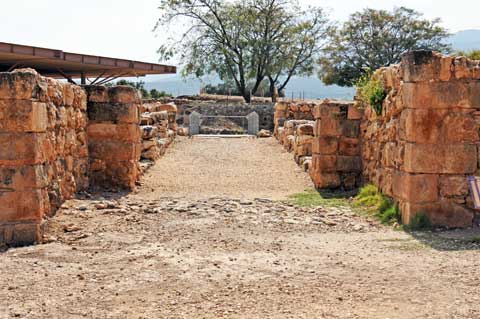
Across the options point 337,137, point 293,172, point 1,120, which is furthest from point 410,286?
point 293,172

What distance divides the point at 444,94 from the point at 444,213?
5.15 ft

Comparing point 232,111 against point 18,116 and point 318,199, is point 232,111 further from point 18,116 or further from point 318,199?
point 18,116

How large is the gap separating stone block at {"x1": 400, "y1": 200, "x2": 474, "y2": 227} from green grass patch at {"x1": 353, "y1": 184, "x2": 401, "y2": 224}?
0.41 metres

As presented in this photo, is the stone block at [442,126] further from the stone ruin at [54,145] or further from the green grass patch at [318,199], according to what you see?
the stone ruin at [54,145]

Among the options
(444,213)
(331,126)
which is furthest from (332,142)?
(444,213)

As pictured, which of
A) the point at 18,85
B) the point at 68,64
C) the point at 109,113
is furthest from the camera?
the point at 68,64

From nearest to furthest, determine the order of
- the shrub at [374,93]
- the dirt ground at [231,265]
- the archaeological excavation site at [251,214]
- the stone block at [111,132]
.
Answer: the dirt ground at [231,265] → the archaeological excavation site at [251,214] → the shrub at [374,93] → the stone block at [111,132]

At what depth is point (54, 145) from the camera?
24.8 ft

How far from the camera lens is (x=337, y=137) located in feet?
34.1

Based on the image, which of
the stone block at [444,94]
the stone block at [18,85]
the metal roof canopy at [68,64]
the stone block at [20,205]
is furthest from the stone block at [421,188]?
the metal roof canopy at [68,64]

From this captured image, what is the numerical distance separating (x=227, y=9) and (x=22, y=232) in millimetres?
29820

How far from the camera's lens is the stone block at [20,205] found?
6285 mm

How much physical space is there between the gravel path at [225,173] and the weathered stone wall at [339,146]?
0.63 metres

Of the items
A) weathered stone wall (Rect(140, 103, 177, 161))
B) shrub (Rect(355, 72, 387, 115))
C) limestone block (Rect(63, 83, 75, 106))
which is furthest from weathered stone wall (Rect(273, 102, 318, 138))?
limestone block (Rect(63, 83, 75, 106))
